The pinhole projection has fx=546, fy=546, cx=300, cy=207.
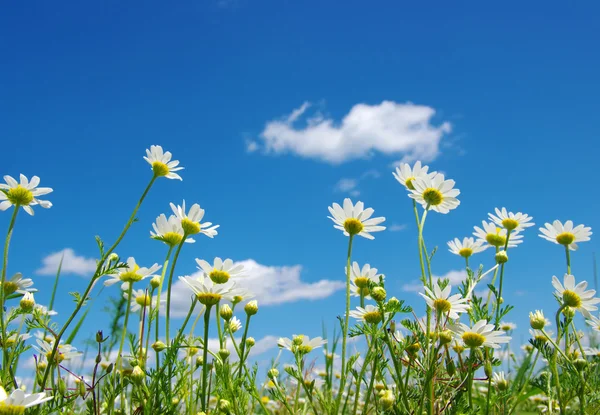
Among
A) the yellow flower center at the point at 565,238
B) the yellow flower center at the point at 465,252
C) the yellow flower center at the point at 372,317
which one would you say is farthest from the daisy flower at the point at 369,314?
the yellow flower center at the point at 565,238

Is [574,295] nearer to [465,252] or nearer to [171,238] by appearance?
[465,252]

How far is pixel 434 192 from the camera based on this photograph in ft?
7.84

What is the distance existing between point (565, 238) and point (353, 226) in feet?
4.61

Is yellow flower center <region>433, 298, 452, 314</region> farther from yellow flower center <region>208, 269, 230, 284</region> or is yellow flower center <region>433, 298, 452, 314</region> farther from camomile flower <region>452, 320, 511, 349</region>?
yellow flower center <region>208, 269, 230, 284</region>

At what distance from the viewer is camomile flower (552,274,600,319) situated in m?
2.34

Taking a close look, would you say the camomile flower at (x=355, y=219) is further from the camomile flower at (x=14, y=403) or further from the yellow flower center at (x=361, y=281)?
the camomile flower at (x=14, y=403)

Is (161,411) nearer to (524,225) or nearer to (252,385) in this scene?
(252,385)

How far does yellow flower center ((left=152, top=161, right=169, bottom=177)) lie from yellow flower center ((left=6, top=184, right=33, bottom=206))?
510 millimetres

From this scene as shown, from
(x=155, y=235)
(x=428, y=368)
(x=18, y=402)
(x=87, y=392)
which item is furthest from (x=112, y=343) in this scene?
(x=428, y=368)

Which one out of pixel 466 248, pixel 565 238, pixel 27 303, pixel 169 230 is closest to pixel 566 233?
pixel 565 238

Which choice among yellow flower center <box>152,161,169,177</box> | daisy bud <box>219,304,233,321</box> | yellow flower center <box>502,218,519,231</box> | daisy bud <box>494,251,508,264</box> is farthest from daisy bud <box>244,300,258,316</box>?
yellow flower center <box>502,218,519,231</box>

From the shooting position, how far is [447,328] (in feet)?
6.45

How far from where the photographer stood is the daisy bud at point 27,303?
2.21 meters

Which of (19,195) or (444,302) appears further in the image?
(19,195)
